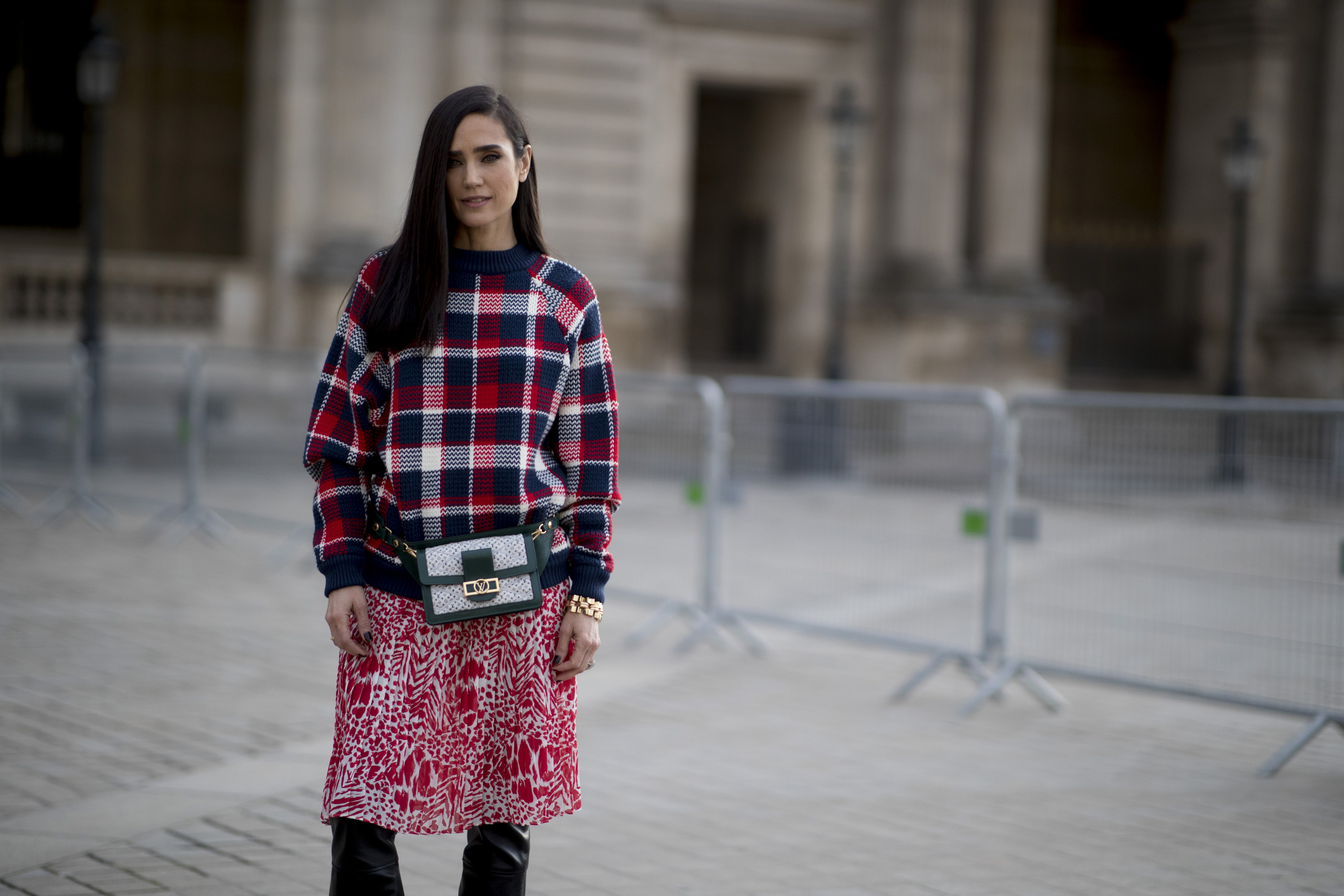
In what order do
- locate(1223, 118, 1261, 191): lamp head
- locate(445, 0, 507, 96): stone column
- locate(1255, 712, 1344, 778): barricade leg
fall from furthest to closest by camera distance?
locate(445, 0, 507, 96): stone column < locate(1223, 118, 1261, 191): lamp head < locate(1255, 712, 1344, 778): barricade leg

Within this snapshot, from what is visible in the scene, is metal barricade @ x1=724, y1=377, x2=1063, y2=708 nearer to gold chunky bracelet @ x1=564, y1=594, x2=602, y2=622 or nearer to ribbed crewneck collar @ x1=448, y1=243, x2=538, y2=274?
gold chunky bracelet @ x1=564, y1=594, x2=602, y2=622

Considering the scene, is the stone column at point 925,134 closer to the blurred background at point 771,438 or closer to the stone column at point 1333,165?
the blurred background at point 771,438

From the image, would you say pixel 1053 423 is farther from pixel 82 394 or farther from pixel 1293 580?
pixel 82 394

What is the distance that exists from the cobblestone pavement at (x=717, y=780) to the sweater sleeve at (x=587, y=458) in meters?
1.63

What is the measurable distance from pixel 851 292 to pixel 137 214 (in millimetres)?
11376

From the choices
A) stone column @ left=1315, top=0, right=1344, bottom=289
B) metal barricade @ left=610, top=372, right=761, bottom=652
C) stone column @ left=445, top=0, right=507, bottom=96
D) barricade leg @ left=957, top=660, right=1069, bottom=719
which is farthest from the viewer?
stone column @ left=1315, top=0, right=1344, bottom=289

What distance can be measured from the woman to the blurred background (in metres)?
1.46

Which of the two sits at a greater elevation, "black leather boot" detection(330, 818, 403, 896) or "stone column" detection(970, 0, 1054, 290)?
A: "stone column" detection(970, 0, 1054, 290)

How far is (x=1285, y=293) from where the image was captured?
2916 cm

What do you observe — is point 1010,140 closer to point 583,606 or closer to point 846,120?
point 846,120

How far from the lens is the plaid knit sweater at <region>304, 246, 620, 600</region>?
338 cm

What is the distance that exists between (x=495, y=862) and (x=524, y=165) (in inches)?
59.2

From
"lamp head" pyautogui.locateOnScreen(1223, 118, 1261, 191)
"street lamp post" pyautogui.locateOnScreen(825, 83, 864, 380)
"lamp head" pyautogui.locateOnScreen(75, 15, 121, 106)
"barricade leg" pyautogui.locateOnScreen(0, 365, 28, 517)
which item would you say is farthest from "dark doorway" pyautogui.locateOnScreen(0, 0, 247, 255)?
"lamp head" pyautogui.locateOnScreen(1223, 118, 1261, 191)

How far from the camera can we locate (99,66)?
55.7ft
